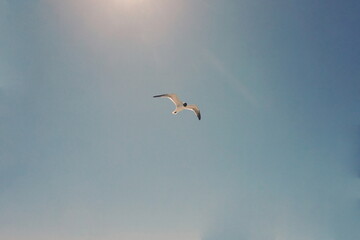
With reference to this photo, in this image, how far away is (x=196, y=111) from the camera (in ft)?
246

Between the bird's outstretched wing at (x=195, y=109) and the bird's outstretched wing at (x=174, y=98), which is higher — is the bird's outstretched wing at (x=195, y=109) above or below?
above

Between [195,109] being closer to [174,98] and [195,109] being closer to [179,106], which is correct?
[179,106]

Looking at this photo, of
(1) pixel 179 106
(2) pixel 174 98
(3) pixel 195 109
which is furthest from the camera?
(3) pixel 195 109

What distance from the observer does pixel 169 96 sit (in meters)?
68.2

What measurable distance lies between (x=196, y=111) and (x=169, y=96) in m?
9.56

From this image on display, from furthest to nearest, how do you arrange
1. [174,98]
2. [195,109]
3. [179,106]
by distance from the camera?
[195,109] < [179,106] < [174,98]

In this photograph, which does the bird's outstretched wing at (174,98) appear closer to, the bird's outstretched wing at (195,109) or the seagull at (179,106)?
the seagull at (179,106)

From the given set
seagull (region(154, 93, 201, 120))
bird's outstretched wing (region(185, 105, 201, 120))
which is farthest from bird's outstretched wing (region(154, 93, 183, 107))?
bird's outstretched wing (region(185, 105, 201, 120))

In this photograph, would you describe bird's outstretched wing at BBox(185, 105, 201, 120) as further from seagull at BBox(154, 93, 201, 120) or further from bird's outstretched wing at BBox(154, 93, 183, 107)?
bird's outstretched wing at BBox(154, 93, 183, 107)

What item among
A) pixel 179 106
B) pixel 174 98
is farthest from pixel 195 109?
pixel 174 98

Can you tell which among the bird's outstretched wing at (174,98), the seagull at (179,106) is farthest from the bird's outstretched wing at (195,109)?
the bird's outstretched wing at (174,98)

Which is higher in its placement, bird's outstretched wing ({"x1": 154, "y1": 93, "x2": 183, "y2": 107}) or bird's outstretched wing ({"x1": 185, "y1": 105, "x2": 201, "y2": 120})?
bird's outstretched wing ({"x1": 185, "y1": 105, "x2": 201, "y2": 120})

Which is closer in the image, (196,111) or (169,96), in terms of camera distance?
(169,96)

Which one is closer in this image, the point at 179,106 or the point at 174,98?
the point at 174,98
